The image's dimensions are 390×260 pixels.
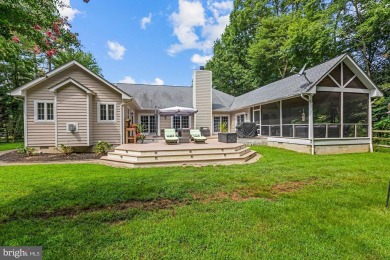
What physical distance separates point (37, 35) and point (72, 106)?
26.9 ft

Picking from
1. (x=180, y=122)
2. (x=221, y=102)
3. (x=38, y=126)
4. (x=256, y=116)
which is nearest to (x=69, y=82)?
(x=38, y=126)

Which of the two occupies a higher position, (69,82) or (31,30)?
(69,82)

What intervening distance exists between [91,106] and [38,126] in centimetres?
273

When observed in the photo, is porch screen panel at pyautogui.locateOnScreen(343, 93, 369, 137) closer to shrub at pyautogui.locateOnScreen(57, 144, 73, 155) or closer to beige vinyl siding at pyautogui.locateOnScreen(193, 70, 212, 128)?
beige vinyl siding at pyautogui.locateOnScreen(193, 70, 212, 128)

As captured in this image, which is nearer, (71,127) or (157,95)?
(71,127)

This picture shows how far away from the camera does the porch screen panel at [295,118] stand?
36.8 feet

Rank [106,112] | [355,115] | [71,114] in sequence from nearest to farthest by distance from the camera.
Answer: [71,114] < [106,112] < [355,115]

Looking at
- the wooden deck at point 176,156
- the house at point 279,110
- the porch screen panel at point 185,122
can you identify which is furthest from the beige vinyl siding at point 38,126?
the porch screen panel at point 185,122

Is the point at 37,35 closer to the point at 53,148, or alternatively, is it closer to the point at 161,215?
the point at 161,215

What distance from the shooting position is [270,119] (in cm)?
1438

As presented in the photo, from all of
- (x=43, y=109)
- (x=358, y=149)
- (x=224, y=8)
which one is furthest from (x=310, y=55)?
(x=43, y=109)

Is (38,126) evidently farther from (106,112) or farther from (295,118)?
(295,118)

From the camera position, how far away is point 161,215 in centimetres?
342

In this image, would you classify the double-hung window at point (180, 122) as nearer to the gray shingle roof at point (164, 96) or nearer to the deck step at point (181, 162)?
the gray shingle roof at point (164, 96)
